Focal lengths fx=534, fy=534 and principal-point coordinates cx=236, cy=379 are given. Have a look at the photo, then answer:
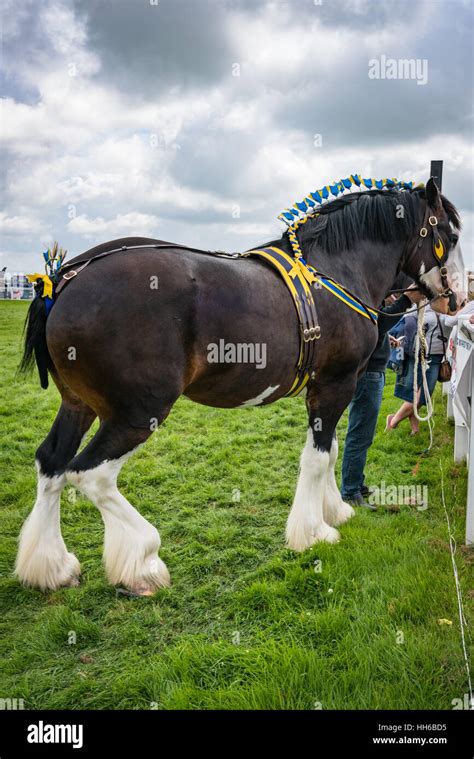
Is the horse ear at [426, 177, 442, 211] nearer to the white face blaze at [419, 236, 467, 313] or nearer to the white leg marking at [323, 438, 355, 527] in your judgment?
the white face blaze at [419, 236, 467, 313]

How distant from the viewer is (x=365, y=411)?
4938mm

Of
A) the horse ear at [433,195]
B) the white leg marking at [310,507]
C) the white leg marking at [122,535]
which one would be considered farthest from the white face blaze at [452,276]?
the white leg marking at [122,535]

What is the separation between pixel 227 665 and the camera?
270 centimetres

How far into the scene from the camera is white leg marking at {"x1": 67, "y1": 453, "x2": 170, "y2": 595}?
3.12m

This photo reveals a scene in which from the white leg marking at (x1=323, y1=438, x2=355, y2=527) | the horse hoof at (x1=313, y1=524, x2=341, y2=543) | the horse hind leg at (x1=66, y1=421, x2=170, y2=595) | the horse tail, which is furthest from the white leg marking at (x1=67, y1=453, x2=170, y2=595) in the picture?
the white leg marking at (x1=323, y1=438, x2=355, y2=527)

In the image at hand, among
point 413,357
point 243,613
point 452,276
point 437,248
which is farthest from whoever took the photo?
point 413,357

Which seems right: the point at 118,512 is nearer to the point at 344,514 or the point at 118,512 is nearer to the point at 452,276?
the point at 344,514

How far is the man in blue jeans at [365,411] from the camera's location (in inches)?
192

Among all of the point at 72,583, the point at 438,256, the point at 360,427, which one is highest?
the point at 438,256

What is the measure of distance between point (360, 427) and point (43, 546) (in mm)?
2880

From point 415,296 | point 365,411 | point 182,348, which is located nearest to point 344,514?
point 365,411

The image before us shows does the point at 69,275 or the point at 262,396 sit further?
the point at 262,396

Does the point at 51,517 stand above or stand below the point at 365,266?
below
